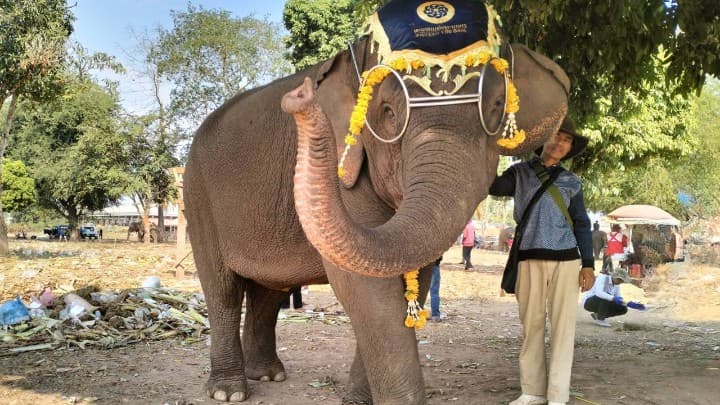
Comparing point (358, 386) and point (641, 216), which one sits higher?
point (641, 216)

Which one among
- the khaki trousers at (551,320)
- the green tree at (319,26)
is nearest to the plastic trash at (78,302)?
the khaki trousers at (551,320)

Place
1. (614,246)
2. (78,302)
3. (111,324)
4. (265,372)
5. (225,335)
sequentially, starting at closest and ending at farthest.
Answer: (225,335), (265,372), (111,324), (78,302), (614,246)

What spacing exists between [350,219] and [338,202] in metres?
0.11

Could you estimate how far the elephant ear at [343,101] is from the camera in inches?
152

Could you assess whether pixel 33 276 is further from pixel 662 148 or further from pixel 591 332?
pixel 662 148

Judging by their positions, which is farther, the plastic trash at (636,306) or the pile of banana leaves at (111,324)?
the plastic trash at (636,306)

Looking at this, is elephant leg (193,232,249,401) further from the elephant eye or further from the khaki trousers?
the elephant eye

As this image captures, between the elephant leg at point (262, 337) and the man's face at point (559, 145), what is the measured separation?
9.16 feet

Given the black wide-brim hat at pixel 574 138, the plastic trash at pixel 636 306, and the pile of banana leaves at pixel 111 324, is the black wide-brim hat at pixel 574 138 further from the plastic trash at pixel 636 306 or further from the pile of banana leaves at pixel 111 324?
the plastic trash at pixel 636 306

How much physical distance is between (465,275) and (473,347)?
13223 millimetres

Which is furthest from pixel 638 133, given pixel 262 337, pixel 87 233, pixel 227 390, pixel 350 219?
pixel 87 233

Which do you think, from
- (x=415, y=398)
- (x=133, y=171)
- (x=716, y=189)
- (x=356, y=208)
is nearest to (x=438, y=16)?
(x=356, y=208)

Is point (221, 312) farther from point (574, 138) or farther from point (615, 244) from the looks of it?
point (615, 244)

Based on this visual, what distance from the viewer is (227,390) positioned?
5555 mm
